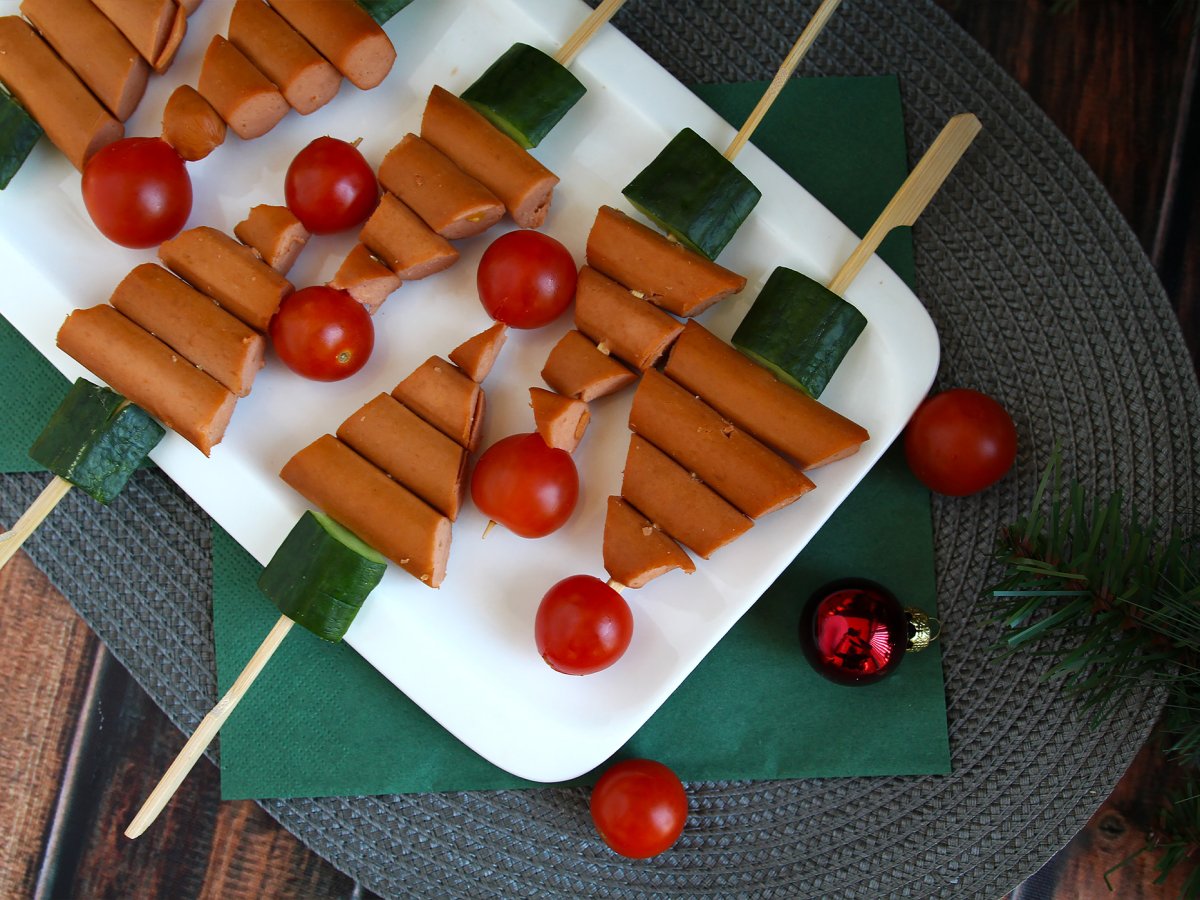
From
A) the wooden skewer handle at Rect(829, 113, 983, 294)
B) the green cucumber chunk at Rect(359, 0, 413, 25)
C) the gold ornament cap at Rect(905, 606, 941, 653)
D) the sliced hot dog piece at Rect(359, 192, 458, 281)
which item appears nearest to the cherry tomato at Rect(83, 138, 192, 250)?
the sliced hot dog piece at Rect(359, 192, 458, 281)

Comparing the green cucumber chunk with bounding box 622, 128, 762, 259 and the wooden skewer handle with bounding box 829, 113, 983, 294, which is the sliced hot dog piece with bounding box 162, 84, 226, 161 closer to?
the green cucumber chunk with bounding box 622, 128, 762, 259

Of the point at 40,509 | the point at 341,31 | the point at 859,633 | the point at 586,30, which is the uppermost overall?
the point at 586,30

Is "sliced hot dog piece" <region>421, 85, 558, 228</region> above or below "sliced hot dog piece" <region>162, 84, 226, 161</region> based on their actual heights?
above

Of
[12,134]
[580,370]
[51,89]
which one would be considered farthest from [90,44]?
[580,370]

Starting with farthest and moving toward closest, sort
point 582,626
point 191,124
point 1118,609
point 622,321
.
A: point 191,124 → point 622,321 → point 582,626 → point 1118,609

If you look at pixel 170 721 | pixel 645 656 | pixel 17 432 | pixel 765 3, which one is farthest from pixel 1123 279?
pixel 17 432

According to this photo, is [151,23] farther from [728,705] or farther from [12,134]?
[728,705]

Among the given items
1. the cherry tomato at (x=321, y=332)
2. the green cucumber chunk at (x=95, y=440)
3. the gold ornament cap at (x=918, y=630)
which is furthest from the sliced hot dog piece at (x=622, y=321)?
the green cucumber chunk at (x=95, y=440)
